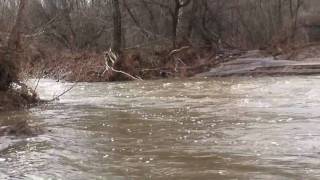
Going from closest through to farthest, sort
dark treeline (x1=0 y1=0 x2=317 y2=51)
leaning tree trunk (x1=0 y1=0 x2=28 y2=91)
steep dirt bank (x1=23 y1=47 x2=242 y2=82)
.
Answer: leaning tree trunk (x1=0 y1=0 x2=28 y2=91) → steep dirt bank (x1=23 y1=47 x2=242 y2=82) → dark treeline (x1=0 y1=0 x2=317 y2=51)

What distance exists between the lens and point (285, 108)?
48.3 ft

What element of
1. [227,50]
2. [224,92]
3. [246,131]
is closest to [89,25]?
[227,50]

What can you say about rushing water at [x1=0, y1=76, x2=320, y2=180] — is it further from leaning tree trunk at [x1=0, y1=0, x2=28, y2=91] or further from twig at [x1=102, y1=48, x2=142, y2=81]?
twig at [x1=102, y1=48, x2=142, y2=81]

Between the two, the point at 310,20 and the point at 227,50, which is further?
the point at 310,20

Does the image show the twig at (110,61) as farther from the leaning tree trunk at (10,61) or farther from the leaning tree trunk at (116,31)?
the leaning tree trunk at (10,61)

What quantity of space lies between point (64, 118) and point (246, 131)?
16.8 feet

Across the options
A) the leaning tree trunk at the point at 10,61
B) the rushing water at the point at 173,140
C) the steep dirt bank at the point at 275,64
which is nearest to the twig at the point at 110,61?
the steep dirt bank at the point at 275,64

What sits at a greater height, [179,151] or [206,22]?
[206,22]

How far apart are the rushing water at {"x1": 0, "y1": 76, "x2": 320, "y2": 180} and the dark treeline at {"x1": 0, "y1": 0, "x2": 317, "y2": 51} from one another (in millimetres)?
14173

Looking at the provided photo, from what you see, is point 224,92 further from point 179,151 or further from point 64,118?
point 179,151

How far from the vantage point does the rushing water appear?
8242 millimetres

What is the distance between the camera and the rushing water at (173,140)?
27.0 feet

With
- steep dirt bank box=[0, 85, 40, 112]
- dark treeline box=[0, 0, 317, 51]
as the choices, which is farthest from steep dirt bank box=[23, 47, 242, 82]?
steep dirt bank box=[0, 85, 40, 112]

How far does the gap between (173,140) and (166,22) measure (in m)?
33.6
